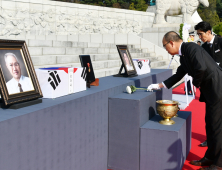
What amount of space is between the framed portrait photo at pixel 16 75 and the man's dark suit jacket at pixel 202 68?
5.09ft

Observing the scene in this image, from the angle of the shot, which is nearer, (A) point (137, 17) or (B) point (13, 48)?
(B) point (13, 48)

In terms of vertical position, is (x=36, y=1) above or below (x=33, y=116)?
above

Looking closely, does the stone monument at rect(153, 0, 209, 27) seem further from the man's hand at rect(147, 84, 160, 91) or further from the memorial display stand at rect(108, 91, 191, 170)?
the memorial display stand at rect(108, 91, 191, 170)

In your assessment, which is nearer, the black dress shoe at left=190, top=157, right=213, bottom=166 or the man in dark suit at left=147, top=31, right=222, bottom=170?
the man in dark suit at left=147, top=31, right=222, bottom=170

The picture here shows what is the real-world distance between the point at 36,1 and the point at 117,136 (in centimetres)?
1292

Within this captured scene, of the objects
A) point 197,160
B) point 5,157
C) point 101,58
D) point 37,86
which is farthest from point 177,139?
point 101,58

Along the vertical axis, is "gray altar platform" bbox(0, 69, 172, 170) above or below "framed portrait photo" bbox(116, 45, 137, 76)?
below

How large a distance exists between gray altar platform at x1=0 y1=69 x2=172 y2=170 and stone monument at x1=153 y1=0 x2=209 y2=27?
49.2 ft

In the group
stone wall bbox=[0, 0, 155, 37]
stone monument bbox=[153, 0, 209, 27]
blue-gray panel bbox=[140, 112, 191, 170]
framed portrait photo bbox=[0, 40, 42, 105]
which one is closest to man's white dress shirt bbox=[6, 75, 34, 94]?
framed portrait photo bbox=[0, 40, 42, 105]

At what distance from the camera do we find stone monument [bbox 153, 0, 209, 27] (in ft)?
55.8

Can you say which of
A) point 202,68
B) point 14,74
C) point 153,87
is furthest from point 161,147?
point 14,74

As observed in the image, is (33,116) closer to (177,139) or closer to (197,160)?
(177,139)

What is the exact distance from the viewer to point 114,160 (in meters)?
3.20

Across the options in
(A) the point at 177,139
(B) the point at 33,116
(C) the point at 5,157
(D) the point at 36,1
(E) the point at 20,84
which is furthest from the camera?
(D) the point at 36,1
